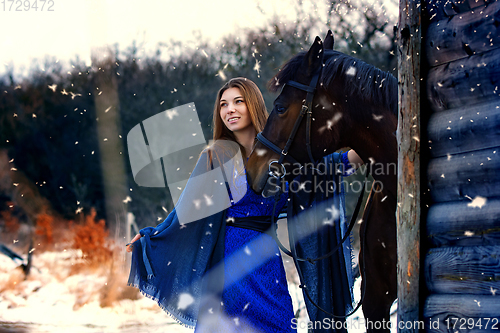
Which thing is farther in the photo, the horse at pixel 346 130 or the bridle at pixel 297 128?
the bridle at pixel 297 128

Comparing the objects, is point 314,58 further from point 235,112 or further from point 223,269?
point 223,269

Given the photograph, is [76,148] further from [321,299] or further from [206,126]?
[321,299]

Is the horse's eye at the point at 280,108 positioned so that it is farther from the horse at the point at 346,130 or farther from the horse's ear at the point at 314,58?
the horse's ear at the point at 314,58

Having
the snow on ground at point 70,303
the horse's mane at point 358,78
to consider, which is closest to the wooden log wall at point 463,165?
the horse's mane at point 358,78

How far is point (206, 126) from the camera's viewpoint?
6180 millimetres

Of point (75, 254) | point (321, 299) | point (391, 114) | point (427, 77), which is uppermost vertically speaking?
point (427, 77)

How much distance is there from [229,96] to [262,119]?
27 centimetres

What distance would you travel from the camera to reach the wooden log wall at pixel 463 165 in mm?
1139

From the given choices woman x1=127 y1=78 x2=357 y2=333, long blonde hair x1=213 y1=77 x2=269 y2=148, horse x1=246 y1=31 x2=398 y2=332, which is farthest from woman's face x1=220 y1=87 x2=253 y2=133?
horse x1=246 y1=31 x2=398 y2=332

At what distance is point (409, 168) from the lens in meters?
1.30

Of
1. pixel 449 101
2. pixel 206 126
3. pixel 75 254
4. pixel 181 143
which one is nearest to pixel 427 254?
pixel 449 101

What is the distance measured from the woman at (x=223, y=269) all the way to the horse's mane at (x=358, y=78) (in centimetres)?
74

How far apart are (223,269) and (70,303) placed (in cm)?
430

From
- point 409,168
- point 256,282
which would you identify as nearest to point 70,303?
point 256,282
